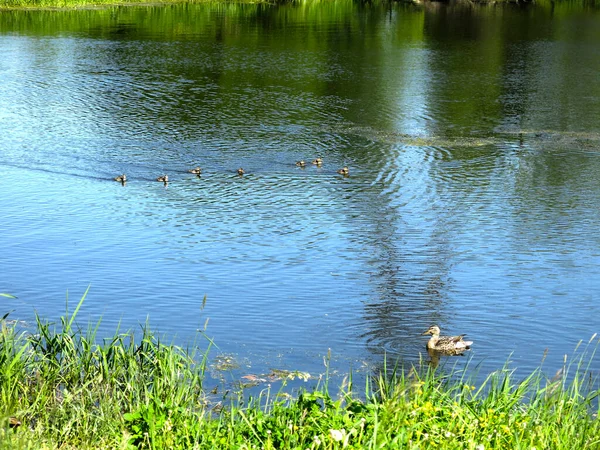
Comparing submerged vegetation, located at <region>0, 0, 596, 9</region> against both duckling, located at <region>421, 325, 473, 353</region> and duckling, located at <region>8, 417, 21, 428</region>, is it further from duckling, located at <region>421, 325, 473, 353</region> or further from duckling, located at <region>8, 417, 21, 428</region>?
duckling, located at <region>8, 417, 21, 428</region>

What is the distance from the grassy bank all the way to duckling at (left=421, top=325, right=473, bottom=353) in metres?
2.83

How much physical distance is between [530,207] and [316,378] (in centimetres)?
863

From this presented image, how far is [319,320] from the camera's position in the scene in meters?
11.9

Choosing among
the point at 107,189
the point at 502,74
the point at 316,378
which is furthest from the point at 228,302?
the point at 502,74

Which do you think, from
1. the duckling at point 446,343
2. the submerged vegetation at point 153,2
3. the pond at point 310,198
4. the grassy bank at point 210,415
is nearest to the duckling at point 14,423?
the grassy bank at point 210,415

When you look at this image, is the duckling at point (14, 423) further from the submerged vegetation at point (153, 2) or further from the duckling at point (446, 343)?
the submerged vegetation at point (153, 2)

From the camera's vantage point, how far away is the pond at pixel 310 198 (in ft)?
39.1

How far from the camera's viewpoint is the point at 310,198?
1789cm

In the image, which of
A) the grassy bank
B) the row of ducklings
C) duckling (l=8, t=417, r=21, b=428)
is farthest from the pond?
duckling (l=8, t=417, r=21, b=428)

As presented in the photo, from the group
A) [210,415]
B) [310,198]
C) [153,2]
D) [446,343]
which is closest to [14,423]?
[210,415]

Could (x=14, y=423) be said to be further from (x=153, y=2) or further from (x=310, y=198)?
(x=153, y=2)

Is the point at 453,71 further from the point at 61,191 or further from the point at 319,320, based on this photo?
the point at 319,320

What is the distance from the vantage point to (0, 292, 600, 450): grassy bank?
6.62 meters

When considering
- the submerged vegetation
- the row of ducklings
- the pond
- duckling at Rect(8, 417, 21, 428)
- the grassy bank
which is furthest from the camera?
the submerged vegetation
